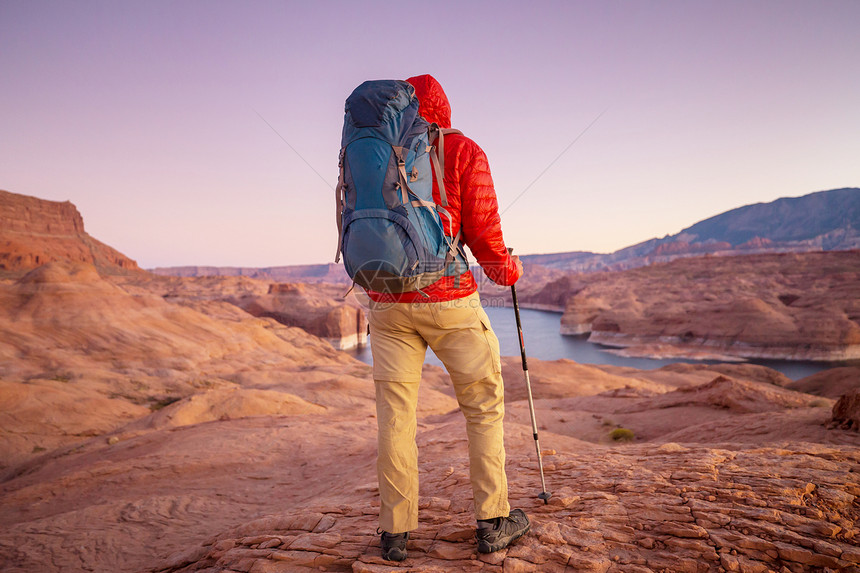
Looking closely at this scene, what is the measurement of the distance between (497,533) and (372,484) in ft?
7.11

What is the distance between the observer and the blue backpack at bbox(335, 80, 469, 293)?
6.94ft

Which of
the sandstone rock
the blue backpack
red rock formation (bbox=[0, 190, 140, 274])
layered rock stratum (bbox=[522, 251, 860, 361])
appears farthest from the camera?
red rock formation (bbox=[0, 190, 140, 274])

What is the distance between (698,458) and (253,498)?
5063 millimetres

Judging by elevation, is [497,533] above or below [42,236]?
below

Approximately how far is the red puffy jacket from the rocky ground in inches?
Answer: 59.2

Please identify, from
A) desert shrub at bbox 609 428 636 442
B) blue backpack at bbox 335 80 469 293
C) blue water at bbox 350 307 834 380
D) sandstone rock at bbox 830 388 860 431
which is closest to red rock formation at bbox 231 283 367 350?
blue water at bbox 350 307 834 380

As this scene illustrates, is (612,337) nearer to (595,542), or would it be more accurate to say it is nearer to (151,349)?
(151,349)

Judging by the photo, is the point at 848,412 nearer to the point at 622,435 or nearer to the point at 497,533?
the point at 622,435

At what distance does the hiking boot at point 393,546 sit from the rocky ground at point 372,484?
12 cm

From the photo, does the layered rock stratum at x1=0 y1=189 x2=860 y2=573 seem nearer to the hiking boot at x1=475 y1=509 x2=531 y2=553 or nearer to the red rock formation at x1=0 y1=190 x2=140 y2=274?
the hiking boot at x1=475 y1=509 x2=531 y2=553

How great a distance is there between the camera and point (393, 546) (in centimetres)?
245

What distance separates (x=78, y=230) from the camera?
93188 mm

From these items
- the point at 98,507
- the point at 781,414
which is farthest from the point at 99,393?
the point at 781,414

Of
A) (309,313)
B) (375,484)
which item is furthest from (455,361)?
(309,313)
